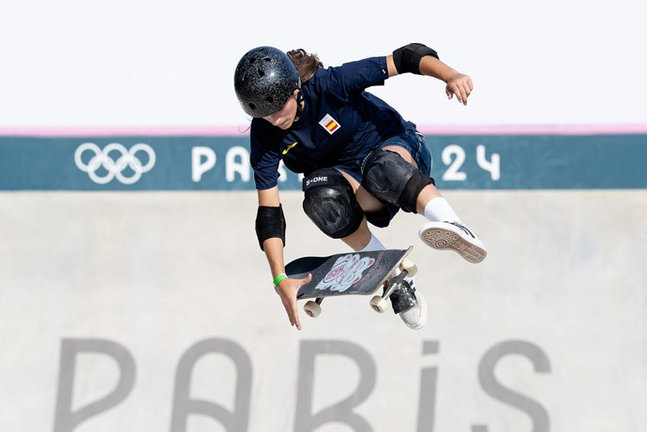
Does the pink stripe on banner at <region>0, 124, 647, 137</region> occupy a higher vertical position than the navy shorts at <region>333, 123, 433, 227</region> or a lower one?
higher

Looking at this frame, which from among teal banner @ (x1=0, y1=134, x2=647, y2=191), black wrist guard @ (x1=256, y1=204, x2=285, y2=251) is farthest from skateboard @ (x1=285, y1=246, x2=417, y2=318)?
teal banner @ (x1=0, y1=134, x2=647, y2=191)

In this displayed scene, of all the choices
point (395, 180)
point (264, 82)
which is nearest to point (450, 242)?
point (395, 180)

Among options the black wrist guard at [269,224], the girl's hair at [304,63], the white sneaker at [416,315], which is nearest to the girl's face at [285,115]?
the girl's hair at [304,63]

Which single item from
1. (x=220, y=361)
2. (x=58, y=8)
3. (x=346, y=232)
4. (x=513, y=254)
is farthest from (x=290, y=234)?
(x=346, y=232)

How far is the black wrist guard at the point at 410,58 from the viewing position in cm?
639

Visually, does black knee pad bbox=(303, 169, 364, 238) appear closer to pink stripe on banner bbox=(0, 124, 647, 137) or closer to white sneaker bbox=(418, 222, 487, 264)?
white sneaker bbox=(418, 222, 487, 264)

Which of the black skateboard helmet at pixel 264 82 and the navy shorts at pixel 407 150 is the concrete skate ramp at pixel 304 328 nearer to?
the navy shorts at pixel 407 150

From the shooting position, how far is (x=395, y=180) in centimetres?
648

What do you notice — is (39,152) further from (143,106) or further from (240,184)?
(240,184)

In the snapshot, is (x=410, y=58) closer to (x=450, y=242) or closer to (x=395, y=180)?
(x=395, y=180)

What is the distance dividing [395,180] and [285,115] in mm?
701

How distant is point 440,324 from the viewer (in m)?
12.2

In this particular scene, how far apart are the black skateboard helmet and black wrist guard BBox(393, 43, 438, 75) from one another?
581mm

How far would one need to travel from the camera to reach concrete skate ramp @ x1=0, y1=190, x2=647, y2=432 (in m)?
12.2
